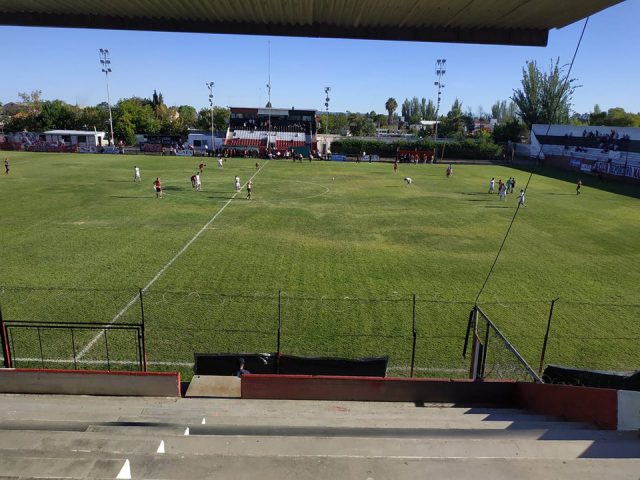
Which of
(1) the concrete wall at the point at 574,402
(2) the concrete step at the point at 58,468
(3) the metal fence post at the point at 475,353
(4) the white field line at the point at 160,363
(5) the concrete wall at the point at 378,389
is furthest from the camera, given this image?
(4) the white field line at the point at 160,363

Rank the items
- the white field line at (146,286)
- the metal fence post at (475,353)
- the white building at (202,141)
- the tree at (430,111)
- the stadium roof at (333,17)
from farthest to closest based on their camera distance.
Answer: the tree at (430,111) < the white building at (202,141) < the white field line at (146,286) < the metal fence post at (475,353) < the stadium roof at (333,17)

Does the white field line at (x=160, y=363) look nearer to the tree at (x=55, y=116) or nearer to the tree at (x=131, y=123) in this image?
the tree at (x=131, y=123)

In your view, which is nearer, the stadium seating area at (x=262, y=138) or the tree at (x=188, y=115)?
the stadium seating area at (x=262, y=138)

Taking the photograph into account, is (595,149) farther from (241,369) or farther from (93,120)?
(93,120)

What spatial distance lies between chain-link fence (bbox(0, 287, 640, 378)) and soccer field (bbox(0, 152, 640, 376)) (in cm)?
5

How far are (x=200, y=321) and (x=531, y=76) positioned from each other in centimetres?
8382

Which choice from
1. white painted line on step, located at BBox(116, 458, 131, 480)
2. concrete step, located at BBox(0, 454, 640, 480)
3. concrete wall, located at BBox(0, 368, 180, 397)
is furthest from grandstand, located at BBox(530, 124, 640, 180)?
white painted line on step, located at BBox(116, 458, 131, 480)

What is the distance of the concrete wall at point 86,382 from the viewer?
8516 millimetres

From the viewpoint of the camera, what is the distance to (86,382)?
8.56 m

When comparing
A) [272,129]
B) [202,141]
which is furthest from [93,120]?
[272,129]

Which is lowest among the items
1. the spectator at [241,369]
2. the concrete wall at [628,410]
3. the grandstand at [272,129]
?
the spectator at [241,369]

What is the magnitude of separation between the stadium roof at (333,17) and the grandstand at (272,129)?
64368mm

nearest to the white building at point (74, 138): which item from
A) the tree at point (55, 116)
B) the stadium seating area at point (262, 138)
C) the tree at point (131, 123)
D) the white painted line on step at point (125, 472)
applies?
the tree at point (131, 123)

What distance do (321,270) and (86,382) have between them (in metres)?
9.69
